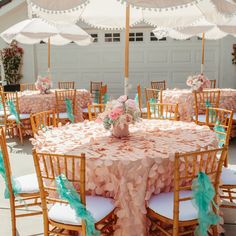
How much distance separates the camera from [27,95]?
7.71 m

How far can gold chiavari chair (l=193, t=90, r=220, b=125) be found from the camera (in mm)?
6791

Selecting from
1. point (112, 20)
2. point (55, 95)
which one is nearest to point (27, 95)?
point (55, 95)

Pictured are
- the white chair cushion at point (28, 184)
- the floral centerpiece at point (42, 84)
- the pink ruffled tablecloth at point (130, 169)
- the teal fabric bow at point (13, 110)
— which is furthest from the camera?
the floral centerpiece at point (42, 84)

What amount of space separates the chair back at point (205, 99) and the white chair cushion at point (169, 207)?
160 inches

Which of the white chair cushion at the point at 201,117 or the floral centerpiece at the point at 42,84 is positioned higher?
Answer: the floral centerpiece at the point at 42,84

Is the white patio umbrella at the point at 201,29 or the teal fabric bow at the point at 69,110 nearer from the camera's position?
the white patio umbrella at the point at 201,29

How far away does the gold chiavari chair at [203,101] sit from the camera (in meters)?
6.79

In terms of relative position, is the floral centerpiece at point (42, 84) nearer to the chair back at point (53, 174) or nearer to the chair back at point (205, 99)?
the chair back at point (205, 99)

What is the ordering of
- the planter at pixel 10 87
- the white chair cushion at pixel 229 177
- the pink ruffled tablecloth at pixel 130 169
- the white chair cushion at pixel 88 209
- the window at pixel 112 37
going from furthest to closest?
the window at pixel 112 37 < the planter at pixel 10 87 < the white chair cushion at pixel 229 177 < the pink ruffled tablecloth at pixel 130 169 < the white chair cushion at pixel 88 209

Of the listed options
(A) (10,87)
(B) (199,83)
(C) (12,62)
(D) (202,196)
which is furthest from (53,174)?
(C) (12,62)

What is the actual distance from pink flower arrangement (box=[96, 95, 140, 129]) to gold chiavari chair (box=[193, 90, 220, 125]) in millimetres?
3466

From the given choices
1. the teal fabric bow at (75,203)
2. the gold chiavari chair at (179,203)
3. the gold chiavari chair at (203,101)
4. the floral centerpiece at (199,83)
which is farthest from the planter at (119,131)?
the floral centerpiece at (199,83)

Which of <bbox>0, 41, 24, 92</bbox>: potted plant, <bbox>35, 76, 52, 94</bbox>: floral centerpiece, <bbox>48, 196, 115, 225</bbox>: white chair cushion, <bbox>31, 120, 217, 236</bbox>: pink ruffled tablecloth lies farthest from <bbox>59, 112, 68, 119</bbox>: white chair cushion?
<bbox>0, 41, 24, 92</bbox>: potted plant

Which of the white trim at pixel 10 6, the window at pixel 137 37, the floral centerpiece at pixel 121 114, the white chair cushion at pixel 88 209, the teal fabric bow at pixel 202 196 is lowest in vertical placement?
the white chair cushion at pixel 88 209
